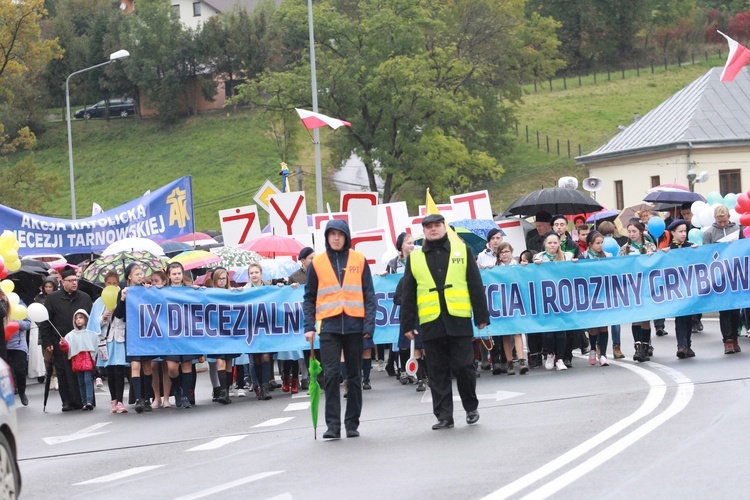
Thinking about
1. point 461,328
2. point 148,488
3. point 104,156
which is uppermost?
point 104,156

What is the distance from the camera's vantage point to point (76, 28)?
105688 millimetres

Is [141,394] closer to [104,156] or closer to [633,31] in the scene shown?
[104,156]

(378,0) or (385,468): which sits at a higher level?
(378,0)

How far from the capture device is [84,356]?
58.2 feet

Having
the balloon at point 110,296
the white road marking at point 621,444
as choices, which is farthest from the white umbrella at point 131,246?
the white road marking at point 621,444

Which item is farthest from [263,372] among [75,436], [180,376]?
[75,436]

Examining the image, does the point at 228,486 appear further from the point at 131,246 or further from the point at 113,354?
the point at 131,246

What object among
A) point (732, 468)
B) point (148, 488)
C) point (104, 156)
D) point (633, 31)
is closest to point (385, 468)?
point (148, 488)

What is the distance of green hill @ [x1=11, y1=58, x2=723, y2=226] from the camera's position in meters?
78.4

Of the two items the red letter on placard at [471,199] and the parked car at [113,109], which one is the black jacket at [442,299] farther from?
the parked car at [113,109]

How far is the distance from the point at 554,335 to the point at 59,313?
6635mm

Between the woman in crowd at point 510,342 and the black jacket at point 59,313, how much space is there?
5.69 meters

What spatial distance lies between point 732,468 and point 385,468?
8.54 feet

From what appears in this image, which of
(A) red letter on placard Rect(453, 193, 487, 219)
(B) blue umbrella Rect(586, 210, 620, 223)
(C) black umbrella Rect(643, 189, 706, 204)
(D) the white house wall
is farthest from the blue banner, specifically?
(D) the white house wall
